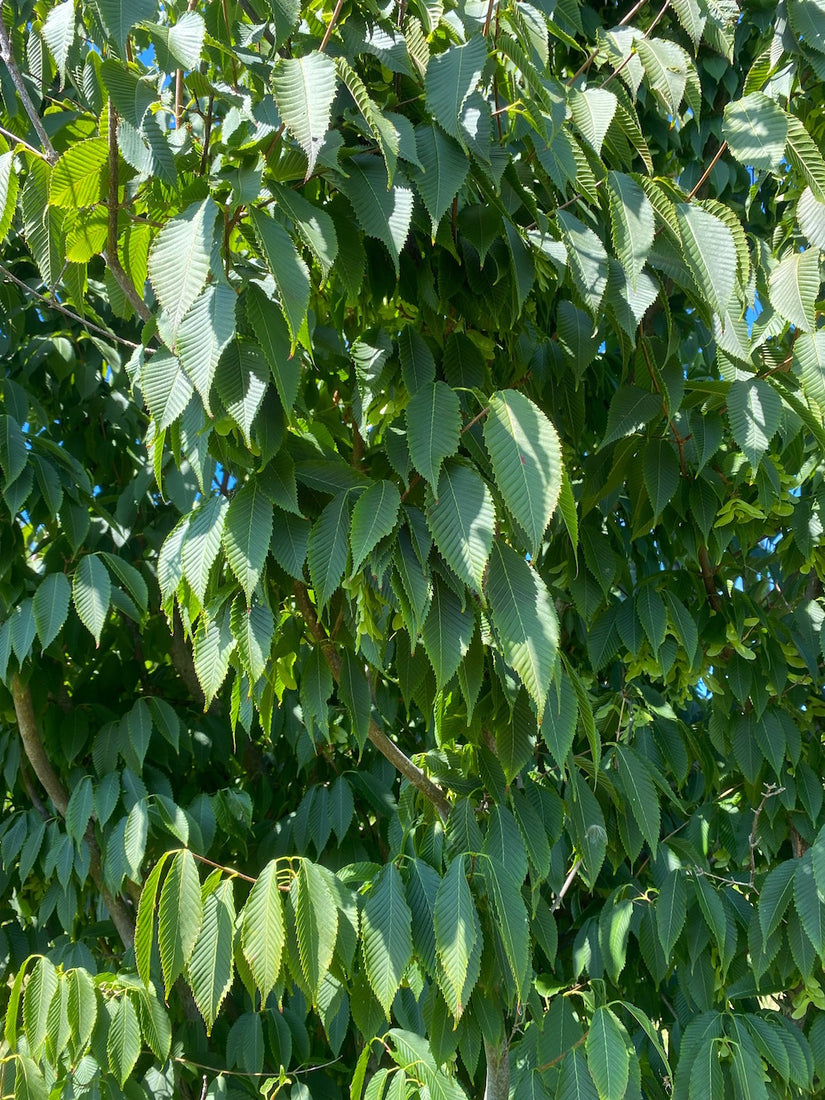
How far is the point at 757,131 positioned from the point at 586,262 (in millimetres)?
253

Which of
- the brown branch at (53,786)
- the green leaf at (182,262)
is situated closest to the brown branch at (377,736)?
the green leaf at (182,262)

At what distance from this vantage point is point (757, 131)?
1069mm

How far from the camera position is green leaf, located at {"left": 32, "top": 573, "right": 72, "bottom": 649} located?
4.86 feet

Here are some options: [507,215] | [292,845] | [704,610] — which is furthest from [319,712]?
[292,845]

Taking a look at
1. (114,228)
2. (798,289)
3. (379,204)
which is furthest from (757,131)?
(114,228)

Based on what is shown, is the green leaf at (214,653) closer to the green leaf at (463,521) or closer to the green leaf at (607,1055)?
the green leaf at (463,521)

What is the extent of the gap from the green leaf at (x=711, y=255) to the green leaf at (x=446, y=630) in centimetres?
35

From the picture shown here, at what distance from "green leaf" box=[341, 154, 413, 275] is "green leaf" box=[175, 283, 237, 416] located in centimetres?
16

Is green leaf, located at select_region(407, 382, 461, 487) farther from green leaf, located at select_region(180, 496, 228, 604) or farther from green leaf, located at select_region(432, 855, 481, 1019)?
green leaf, located at select_region(432, 855, 481, 1019)

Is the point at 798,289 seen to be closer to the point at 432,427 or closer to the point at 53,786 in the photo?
the point at 432,427

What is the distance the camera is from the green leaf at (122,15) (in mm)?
777

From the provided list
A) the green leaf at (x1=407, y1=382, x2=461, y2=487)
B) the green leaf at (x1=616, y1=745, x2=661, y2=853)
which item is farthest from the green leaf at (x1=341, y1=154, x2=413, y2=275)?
the green leaf at (x1=616, y1=745, x2=661, y2=853)

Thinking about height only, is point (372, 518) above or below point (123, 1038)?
above

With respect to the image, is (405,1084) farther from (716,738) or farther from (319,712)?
(716,738)
